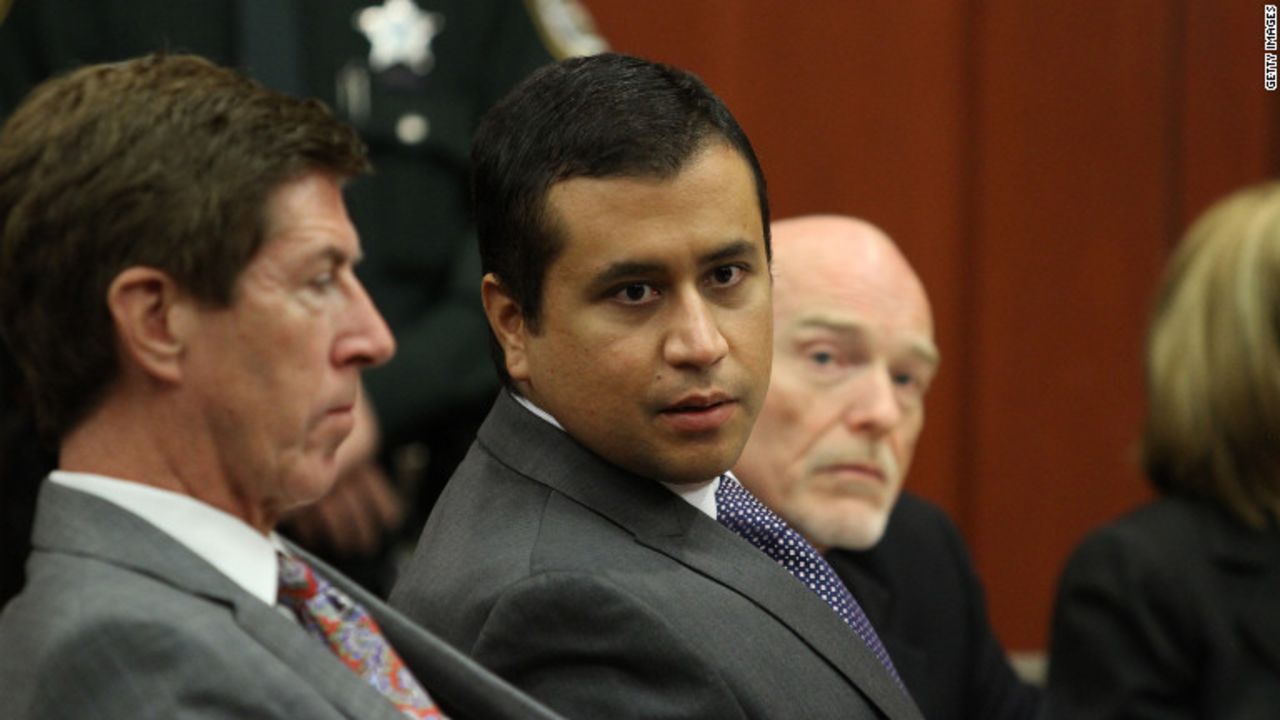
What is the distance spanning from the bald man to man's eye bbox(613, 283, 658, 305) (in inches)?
25.5

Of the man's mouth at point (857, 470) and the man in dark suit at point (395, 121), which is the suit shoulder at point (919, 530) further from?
the man in dark suit at point (395, 121)

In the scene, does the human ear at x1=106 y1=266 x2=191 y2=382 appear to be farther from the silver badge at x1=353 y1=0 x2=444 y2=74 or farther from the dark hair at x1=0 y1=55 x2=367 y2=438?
the silver badge at x1=353 y1=0 x2=444 y2=74

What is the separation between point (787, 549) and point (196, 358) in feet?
1.68

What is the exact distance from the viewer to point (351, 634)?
1373mm

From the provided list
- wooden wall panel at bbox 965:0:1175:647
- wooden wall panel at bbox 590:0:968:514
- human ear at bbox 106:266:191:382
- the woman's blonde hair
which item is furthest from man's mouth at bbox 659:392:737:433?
wooden wall panel at bbox 965:0:1175:647

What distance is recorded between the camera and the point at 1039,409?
11.2 feet

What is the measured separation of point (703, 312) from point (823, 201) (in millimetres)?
1886

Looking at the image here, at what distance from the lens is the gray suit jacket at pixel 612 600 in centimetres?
132

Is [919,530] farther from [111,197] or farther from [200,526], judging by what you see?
[111,197]

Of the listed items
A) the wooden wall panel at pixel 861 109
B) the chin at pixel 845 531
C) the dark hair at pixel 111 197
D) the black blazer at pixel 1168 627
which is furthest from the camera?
the wooden wall panel at pixel 861 109

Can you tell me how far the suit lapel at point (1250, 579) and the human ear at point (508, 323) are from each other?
43.4 inches

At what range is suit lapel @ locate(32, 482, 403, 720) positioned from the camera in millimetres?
1252

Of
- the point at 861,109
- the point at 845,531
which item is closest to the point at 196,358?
the point at 845,531

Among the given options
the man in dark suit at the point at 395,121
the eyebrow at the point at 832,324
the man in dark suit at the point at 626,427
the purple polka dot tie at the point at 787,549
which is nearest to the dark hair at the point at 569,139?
the man in dark suit at the point at 626,427
